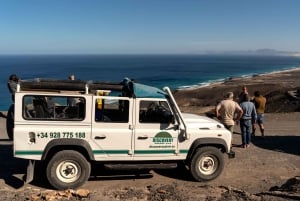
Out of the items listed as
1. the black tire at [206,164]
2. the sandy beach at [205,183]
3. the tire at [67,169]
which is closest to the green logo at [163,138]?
the black tire at [206,164]

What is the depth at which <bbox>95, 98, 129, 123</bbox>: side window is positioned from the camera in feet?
28.1

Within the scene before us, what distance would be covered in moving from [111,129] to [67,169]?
1168 millimetres

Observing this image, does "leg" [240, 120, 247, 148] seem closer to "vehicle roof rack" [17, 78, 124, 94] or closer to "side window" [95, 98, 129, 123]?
"vehicle roof rack" [17, 78, 124, 94]

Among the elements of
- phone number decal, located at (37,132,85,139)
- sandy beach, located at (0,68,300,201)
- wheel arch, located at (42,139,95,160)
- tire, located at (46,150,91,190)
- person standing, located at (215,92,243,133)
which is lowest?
sandy beach, located at (0,68,300,201)

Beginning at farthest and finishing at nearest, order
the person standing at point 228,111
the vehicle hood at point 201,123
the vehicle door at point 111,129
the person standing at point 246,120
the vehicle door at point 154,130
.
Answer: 1. the person standing at point 246,120
2. the person standing at point 228,111
3. the vehicle hood at point 201,123
4. the vehicle door at point 154,130
5. the vehicle door at point 111,129

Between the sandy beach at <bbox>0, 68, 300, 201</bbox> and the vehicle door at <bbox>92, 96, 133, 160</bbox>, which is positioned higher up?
the vehicle door at <bbox>92, 96, 133, 160</bbox>

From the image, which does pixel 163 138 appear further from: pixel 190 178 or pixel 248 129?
pixel 248 129

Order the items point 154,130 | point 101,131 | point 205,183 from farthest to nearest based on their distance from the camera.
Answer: point 205,183 → point 154,130 → point 101,131

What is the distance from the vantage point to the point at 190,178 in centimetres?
943

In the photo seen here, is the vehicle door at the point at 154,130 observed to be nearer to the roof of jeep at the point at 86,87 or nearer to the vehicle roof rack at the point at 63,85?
the roof of jeep at the point at 86,87

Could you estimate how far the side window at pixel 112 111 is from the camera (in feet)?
28.1

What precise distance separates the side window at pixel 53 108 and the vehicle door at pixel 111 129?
34cm

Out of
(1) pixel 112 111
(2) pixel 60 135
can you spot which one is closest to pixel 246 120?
(1) pixel 112 111

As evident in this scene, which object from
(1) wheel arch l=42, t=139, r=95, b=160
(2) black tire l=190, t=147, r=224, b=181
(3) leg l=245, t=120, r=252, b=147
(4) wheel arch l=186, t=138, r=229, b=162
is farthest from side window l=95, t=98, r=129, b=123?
(3) leg l=245, t=120, r=252, b=147
